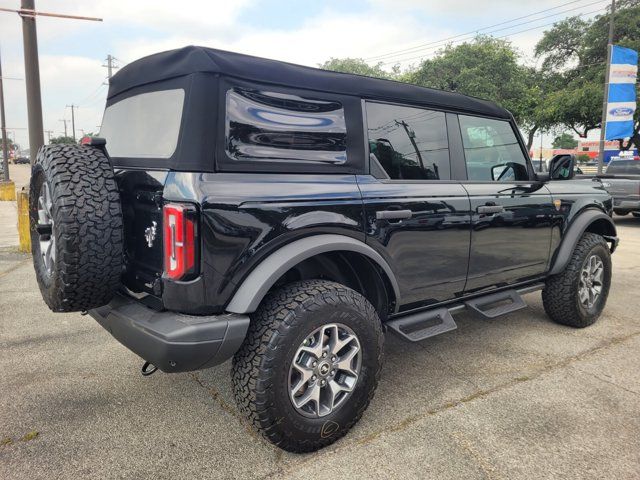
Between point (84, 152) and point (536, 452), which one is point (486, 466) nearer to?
point (536, 452)

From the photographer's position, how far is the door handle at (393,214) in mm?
2699

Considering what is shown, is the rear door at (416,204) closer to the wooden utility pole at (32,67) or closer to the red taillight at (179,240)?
the red taillight at (179,240)

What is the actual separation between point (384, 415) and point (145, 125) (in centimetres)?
214

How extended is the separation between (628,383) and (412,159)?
2.10m

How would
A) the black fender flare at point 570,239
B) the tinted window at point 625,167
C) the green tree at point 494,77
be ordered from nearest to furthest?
the black fender flare at point 570,239 < the tinted window at point 625,167 < the green tree at point 494,77

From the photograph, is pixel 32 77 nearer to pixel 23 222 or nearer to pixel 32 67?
pixel 32 67

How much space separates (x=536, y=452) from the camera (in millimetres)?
2436

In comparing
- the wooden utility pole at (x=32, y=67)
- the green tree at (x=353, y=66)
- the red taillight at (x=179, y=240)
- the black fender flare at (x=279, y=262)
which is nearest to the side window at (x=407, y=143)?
the black fender flare at (x=279, y=262)

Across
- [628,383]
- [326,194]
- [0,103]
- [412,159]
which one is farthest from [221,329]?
[0,103]

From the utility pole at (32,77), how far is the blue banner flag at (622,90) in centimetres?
1446

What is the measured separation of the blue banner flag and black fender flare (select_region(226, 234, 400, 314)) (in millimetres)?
14661

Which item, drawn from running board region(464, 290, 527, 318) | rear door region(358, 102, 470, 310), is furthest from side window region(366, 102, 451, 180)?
running board region(464, 290, 527, 318)

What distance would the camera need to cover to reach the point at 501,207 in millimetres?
3447

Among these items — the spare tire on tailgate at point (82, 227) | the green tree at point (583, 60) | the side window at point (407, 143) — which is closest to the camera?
the spare tire on tailgate at point (82, 227)
